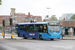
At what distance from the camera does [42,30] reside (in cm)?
2902

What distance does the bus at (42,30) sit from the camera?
27938 mm

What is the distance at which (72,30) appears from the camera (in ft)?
152

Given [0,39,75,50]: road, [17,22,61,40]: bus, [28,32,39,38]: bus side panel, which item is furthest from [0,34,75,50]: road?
[28,32,39,38]: bus side panel

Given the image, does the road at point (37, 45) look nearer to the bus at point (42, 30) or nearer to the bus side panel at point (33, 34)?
the bus at point (42, 30)

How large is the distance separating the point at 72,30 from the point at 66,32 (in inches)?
104

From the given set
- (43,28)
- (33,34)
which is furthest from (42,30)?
(33,34)

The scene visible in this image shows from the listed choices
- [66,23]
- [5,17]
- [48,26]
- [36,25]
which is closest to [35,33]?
[36,25]

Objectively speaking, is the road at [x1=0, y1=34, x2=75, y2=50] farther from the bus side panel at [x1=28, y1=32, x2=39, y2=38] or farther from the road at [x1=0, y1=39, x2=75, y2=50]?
the bus side panel at [x1=28, y1=32, x2=39, y2=38]

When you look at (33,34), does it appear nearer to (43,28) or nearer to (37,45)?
(43,28)

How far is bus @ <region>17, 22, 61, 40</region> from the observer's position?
27.9 metres

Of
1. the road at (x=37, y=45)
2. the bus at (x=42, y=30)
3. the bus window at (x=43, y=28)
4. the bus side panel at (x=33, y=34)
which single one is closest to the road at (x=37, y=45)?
the road at (x=37, y=45)

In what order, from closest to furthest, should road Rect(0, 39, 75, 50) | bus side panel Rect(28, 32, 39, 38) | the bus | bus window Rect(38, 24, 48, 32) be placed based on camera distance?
road Rect(0, 39, 75, 50)
the bus
bus window Rect(38, 24, 48, 32)
bus side panel Rect(28, 32, 39, 38)

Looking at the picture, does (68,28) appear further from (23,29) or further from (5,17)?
(5,17)

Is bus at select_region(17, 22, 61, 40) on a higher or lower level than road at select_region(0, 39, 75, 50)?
higher
